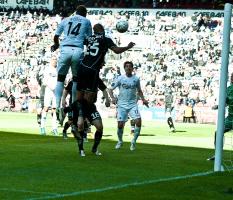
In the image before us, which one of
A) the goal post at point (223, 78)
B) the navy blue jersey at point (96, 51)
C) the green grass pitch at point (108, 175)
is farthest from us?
the navy blue jersey at point (96, 51)

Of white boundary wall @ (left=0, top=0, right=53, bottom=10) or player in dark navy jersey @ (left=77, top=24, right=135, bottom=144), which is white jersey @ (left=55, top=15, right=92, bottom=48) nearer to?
player in dark navy jersey @ (left=77, top=24, right=135, bottom=144)

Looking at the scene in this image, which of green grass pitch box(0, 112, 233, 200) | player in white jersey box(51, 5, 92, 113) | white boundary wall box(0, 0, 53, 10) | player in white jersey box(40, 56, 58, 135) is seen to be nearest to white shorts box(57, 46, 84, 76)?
player in white jersey box(51, 5, 92, 113)

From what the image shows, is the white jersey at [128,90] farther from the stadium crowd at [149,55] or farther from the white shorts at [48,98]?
the stadium crowd at [149,55]

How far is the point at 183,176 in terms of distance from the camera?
38.2 feet

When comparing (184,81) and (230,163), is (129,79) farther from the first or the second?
(184,81)

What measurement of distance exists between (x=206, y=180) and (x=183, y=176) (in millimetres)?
492

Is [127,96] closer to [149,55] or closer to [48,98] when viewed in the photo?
[48,98]

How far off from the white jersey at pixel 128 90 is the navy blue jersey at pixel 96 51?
3780 mm

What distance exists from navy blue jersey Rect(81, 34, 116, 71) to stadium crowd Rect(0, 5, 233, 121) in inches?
1148

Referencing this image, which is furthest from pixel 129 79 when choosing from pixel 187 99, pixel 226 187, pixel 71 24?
pixel 187 99

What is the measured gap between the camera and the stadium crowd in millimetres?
46125

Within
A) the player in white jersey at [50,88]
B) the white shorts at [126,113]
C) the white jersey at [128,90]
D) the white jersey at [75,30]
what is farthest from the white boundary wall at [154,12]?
the white jersey at [75,30]

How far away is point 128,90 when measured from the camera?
59.0 feet

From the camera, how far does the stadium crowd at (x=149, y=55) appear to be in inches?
1816
